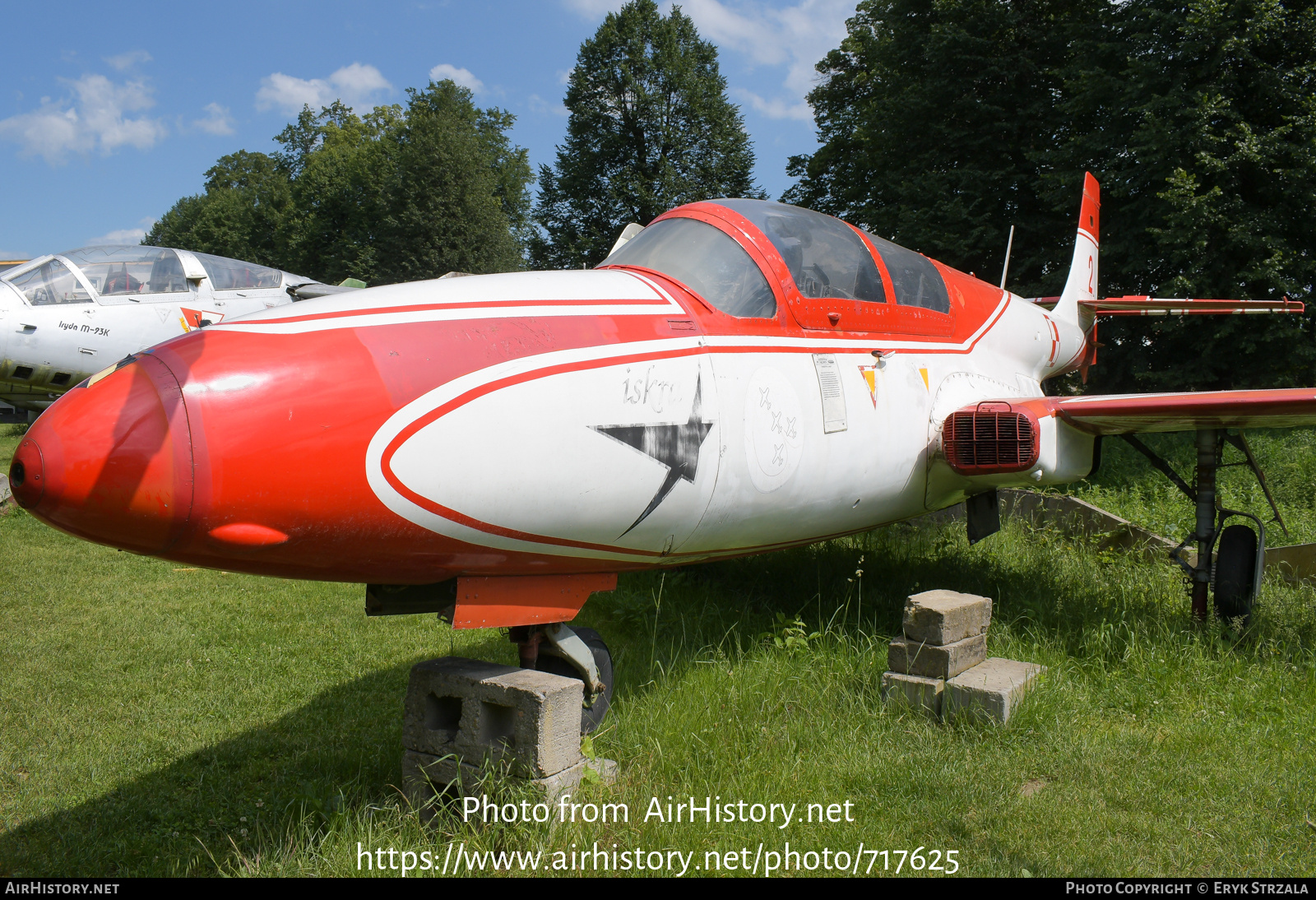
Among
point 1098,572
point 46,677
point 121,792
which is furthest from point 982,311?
point 46,677

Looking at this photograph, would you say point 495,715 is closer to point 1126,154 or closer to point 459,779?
point 459,779

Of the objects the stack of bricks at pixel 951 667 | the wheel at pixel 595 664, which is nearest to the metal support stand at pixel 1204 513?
the stack of bricks at pixel 951 667

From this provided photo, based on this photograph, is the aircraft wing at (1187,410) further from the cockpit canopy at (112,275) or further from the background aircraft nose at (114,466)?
the cockpit canopy at (112,275)

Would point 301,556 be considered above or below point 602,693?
above

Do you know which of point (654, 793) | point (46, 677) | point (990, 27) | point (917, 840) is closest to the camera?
point (917, 840)

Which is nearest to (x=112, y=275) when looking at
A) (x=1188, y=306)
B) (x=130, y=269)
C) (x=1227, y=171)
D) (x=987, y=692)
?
(x=130, y=269)

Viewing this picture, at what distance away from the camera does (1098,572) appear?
19.9ft

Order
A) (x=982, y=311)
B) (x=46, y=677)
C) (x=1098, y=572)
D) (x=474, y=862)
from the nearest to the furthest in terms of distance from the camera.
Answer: (x=474, y=862), (x=46, y=677), (x=982, y=311), (x=1098, y=572)

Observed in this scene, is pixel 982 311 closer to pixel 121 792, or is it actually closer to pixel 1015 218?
pixel 121 792

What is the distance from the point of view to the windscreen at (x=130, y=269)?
7910 millimetres

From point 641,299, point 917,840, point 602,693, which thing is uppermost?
point 641,299

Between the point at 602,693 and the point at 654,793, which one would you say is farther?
the point at 602,693

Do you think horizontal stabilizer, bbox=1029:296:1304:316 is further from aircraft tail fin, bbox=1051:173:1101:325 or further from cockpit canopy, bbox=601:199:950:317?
cockpit canopy, bbox=601:199:950:317

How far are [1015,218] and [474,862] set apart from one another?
15.8 meters
